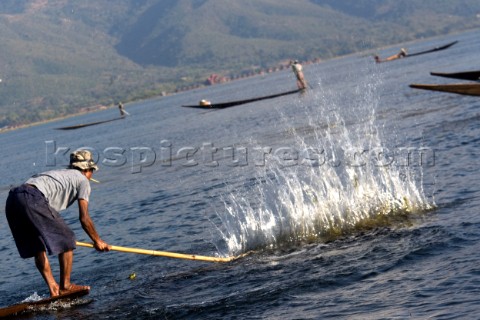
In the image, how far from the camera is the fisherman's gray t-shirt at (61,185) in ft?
39.9

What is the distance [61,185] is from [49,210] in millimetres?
430

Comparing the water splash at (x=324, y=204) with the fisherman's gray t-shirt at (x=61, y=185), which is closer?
the fisherman's gray t-shirt at (x=61, y=185)

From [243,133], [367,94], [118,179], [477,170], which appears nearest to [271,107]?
[367,94]

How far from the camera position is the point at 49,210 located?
476 inches

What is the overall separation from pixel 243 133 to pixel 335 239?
90.9 ft

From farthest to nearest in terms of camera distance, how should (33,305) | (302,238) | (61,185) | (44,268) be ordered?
(302,238) → (33,305) → (44,268) → (61,185)

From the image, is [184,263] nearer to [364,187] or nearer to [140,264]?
[140,264]

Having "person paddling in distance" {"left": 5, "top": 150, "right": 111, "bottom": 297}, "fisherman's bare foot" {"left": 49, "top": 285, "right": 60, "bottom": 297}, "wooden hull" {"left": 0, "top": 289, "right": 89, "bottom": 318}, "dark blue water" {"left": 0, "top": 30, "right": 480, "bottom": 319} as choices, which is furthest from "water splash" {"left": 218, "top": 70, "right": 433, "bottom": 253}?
"person paddling in distance" {"left": 5, "top": 150, "right": 111, "bottom": 297}

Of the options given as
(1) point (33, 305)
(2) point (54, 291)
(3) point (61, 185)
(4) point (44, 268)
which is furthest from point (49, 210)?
(1) point (33, 305)

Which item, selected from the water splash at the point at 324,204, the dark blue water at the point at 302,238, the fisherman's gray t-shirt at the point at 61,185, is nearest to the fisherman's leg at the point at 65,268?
the dark blue water at the point at 302,238

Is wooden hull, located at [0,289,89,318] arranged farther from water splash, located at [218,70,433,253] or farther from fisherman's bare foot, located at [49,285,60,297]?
water splash, located at [218,70,433,253]

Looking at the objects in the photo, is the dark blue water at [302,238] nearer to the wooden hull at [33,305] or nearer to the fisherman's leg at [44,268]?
the wooden hull at [33,305]

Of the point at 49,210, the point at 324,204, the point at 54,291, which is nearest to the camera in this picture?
the point at 49,210

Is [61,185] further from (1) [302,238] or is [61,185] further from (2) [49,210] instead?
(1) [302,238]
